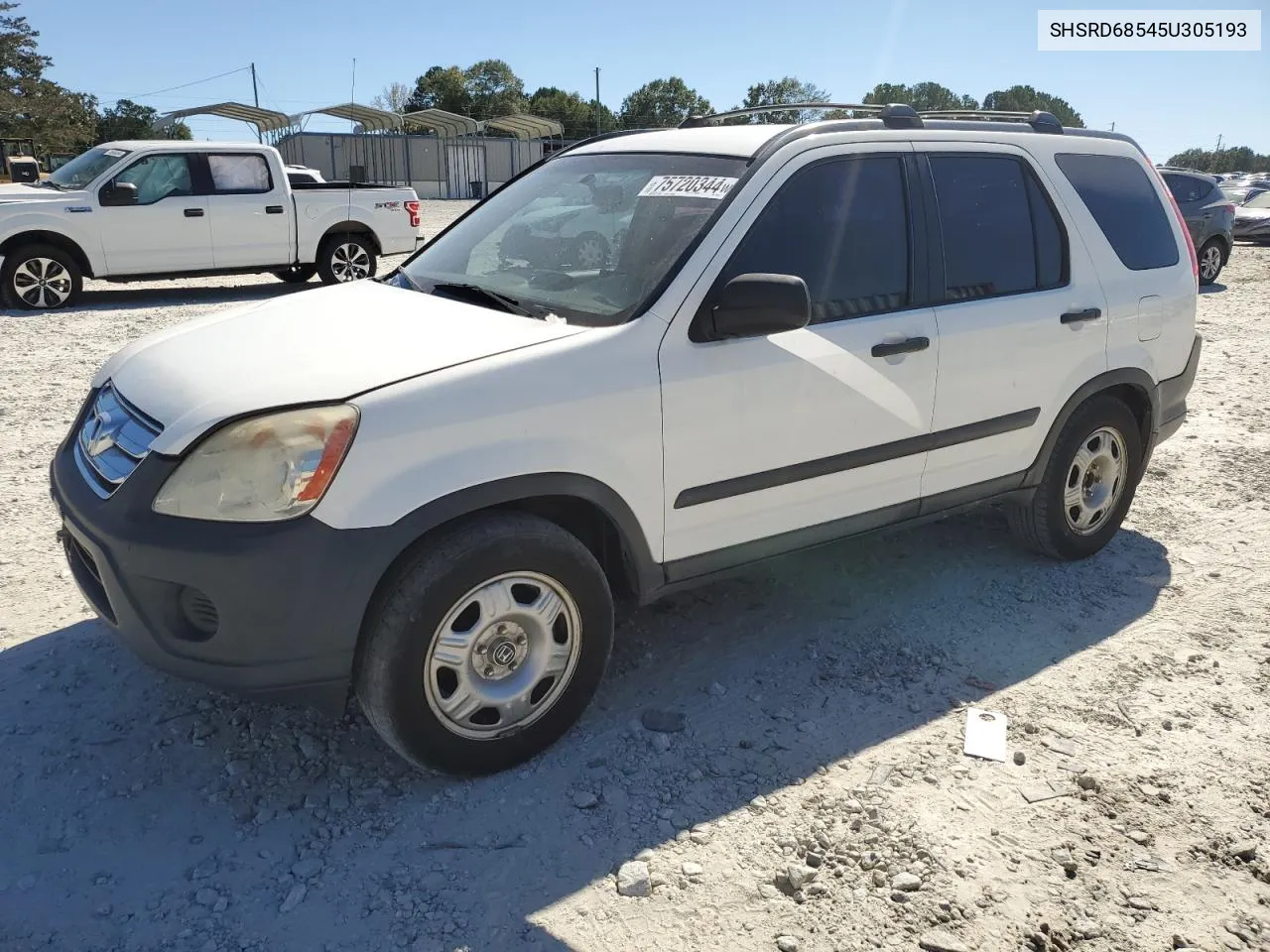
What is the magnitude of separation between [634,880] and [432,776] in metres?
0.75

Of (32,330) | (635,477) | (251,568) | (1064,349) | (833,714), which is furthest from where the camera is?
(32,330)

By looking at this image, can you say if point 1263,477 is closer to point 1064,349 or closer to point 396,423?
point 1064,349

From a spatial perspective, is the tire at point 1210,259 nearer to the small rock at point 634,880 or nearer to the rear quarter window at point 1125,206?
the rear quarter window at point 1125,206

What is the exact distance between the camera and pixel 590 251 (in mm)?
3426

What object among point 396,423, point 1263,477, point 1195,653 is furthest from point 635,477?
point 1263,477

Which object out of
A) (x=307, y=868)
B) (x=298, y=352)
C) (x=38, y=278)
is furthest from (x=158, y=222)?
(x=307, y=868)

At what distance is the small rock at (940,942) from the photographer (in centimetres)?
→ 240

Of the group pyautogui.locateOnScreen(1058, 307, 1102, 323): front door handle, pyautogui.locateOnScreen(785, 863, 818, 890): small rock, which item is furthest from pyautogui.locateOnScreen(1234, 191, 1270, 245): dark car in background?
pyautogui.locateOnScreen(785, 863, 818, 890): small rock

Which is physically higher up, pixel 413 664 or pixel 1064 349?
pixel 1064 349

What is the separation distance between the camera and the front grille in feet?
8.99

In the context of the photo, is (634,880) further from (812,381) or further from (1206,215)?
(1206,215)

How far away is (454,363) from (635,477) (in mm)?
653

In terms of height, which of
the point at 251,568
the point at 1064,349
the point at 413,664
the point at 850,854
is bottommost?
the point at 850,854

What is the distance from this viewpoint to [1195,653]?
3869mm
